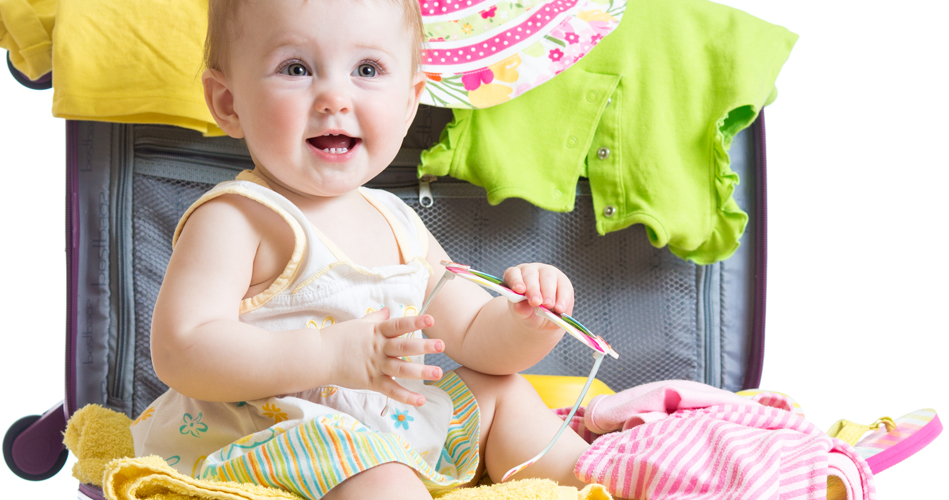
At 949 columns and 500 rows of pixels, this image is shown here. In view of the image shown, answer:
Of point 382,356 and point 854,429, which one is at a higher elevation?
point 382,356

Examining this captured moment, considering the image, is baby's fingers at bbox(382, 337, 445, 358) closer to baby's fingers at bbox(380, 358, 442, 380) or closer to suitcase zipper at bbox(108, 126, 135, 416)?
baby's fingers at bbox(380, 358, 442, 380)

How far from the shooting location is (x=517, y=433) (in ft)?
2.81

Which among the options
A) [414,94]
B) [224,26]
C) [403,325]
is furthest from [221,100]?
[403,325]

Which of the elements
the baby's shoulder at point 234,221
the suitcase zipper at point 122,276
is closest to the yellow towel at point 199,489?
the baby's shoulder at point 234,221

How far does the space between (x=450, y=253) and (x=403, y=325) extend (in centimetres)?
54

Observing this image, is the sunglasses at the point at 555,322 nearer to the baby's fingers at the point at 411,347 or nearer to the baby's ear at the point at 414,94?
the baby's fingers at the point at 411,347

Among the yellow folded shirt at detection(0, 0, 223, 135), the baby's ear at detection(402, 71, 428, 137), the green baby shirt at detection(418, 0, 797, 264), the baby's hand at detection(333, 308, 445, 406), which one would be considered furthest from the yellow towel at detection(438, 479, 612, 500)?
the yellow folded shirt at detection(0, 0, 223, 135)

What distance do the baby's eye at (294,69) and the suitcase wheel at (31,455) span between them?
0.72 metres

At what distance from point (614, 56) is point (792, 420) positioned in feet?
1.97

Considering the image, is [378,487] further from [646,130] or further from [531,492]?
[646,130]

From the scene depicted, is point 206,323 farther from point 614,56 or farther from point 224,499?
point 614,56

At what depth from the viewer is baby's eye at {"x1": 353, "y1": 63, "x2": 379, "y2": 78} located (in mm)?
800

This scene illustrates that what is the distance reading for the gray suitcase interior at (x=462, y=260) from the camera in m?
1.09

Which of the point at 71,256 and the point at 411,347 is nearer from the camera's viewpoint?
the point at 411,347
